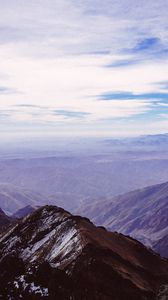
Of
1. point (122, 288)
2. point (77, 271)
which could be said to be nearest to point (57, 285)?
point (77, 271)

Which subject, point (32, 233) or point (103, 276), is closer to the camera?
point (103, 276)

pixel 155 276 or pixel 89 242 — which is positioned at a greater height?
pixel 89 242

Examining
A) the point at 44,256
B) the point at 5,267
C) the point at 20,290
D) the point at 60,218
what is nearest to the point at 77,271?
the point at 20,290

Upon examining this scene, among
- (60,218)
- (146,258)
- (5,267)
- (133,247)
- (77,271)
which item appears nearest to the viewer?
(77,271)

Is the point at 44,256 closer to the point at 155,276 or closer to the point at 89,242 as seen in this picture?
the point at 89,242

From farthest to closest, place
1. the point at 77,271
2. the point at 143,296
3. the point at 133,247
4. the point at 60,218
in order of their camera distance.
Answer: the point at 60,218 → the point at 133,247 → the point at 77,271 → the point at 143,296

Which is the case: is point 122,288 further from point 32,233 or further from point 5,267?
point 32,233

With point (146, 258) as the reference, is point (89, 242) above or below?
above
